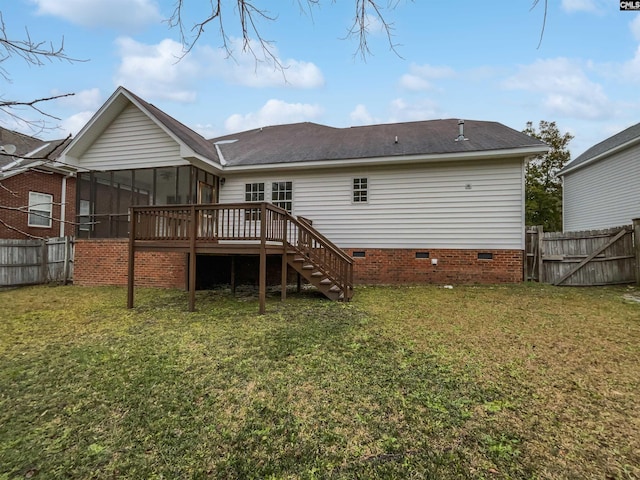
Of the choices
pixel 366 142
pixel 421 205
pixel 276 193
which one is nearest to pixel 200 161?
pixel 276 193

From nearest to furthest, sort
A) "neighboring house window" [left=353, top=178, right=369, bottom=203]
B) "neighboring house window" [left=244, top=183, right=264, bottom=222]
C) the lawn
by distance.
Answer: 1. the lawn
2. "neighboring house window" [left=353, top=178, right=369, bottom=203]
3. "neighboring house window" [left=244, top=183, right=264, bottom=222]

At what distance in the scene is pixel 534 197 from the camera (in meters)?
20.7

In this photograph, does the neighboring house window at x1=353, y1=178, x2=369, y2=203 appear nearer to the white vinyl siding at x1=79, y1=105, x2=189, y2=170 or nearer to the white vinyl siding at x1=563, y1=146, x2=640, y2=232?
the white vinyl siding at x1=79, y1=105, x2=189, y2=170

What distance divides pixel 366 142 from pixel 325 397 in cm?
922

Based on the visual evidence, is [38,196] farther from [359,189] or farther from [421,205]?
[421,205]

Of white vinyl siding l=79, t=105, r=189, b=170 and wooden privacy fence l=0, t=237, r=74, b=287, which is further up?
white vinyl siding l=79, t=105, r=189, b=170

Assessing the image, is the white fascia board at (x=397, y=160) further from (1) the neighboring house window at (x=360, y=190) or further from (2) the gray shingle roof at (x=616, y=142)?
(2) the gray shingle roof at (x=616, y=142)

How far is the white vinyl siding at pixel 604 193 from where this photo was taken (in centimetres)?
1147

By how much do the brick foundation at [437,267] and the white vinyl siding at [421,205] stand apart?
0.21 m

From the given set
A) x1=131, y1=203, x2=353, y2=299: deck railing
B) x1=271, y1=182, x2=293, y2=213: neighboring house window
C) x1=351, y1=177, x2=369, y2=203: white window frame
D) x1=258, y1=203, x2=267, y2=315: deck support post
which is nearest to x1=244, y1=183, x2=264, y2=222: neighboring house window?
x1=271, y1=182, x2=293, y2=213: neighboring house window

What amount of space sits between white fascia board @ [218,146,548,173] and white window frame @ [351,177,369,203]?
507 mm


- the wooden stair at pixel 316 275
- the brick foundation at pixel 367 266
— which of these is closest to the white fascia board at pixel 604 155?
the brick foundation at pixel 367 266

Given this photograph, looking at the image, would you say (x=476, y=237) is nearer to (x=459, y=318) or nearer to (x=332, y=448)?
(x=459, y=318)

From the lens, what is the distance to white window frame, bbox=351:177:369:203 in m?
9.70
